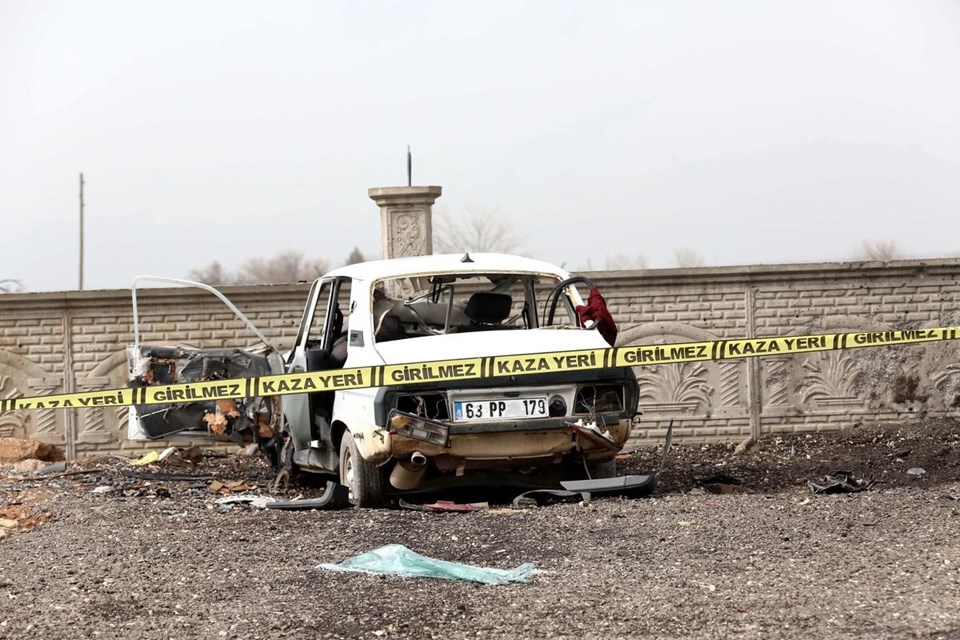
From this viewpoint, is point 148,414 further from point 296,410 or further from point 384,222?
point 384,222

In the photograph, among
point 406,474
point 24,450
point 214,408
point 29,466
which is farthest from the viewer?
point 24,450

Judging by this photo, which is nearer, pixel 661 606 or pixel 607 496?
pixel 661 606

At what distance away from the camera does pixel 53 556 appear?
24.1 ft

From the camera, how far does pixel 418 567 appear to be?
21.7 feet

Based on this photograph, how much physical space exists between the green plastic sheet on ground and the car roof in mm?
3054

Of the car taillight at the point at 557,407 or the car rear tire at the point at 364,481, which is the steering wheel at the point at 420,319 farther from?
the car taillight at the point at 557,407

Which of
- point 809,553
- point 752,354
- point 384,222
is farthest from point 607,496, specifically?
point 384,222

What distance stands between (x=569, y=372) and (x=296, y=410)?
8.92ft

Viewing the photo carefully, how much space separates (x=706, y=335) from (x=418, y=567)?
9968 mm

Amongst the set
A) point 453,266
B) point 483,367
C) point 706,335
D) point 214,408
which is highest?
point 453,266

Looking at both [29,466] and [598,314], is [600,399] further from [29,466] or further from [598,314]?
[29,466]

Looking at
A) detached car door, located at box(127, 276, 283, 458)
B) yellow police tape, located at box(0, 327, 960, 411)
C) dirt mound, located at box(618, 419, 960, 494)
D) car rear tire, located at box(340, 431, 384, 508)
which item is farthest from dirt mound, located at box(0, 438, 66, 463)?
dirt mound, located at box(618, 419, 960, 494)

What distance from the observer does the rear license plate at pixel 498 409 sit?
28.5 feet

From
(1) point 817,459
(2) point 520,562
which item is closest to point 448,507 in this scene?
(2) point 520,562
